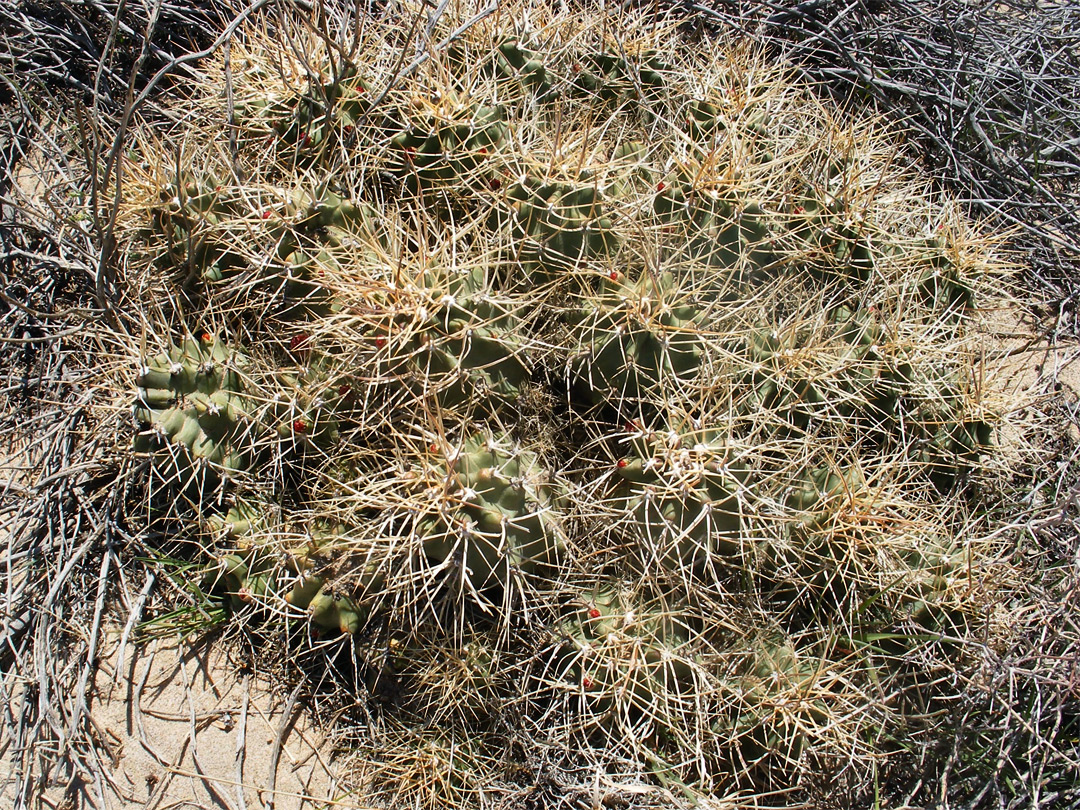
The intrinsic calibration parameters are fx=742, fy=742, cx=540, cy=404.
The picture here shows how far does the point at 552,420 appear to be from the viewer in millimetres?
2277

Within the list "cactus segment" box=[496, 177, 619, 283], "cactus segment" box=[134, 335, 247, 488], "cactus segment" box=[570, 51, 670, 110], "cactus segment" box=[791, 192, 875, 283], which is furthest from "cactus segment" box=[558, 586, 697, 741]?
"cactus segment" box=[570, 51, 670, 110]

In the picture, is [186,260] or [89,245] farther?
[89,245]

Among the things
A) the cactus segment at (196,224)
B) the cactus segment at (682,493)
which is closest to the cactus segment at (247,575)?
the cactus segment at (196,224)

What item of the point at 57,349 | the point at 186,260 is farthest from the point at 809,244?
the point at 57,349

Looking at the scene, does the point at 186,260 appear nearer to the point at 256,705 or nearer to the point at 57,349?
the point at 57,349

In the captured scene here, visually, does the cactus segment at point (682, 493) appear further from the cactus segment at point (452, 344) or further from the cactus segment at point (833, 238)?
the cactus segment at point (833, 238)

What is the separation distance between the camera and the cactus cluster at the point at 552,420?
77.2 inches

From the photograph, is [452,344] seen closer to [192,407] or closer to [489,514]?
[489,514]

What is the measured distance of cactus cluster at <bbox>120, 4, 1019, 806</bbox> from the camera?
196 centimetres

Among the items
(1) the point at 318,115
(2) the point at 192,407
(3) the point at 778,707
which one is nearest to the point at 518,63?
(1) the point at 318,115

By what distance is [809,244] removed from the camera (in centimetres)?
257

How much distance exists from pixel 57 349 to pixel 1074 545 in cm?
354

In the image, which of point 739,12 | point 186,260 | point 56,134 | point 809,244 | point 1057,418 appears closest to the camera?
point 186,260

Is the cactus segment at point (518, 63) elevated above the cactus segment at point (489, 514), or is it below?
above
